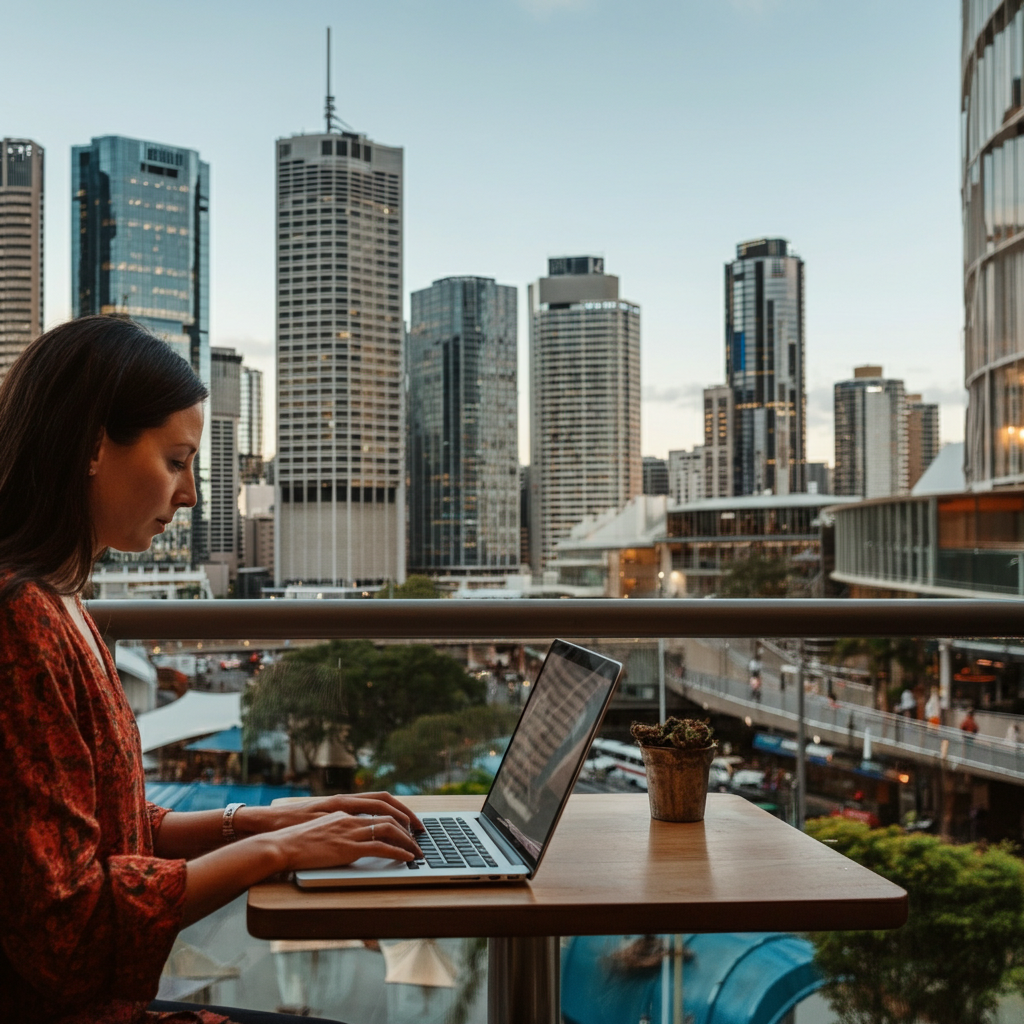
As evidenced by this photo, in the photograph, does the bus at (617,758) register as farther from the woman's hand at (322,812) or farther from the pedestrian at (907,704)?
the pedestrian at (907,704)

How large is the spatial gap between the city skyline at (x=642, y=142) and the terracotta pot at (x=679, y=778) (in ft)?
36.7

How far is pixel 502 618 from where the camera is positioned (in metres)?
1.95

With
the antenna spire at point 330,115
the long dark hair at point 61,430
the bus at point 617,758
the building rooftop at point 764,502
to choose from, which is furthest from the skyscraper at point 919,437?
the long dark hair at point 61,430

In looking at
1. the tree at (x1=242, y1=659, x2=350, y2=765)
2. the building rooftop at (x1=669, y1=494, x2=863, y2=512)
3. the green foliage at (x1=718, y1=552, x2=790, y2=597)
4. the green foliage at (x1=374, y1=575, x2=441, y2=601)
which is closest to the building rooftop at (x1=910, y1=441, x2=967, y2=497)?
the building rooftop at (x1=669, y1=494, x2=863, y2=512)

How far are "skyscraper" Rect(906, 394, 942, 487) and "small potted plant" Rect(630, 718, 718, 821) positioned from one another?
25683mm

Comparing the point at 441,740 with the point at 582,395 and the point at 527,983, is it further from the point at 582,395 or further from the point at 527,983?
the point at 582,395

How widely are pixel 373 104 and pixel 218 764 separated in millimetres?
26419

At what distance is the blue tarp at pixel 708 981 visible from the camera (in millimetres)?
1795

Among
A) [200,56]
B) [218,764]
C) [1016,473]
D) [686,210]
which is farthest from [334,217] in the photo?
[218,764]

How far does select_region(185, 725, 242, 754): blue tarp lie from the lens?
2068mm

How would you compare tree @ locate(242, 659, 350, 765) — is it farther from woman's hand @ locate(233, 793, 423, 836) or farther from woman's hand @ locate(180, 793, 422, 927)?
woman's hand @ locate(180, 793, 422, 927)

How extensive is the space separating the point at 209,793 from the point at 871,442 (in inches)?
1023

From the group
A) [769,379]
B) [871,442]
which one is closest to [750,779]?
[769,379]

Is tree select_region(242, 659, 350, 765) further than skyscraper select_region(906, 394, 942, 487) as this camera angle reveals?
No
